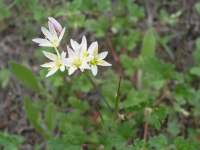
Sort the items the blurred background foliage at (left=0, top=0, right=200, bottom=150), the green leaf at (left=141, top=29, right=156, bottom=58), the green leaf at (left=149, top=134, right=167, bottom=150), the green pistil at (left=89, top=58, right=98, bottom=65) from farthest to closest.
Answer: the green leaf at (left=141, top=29, right=156, bottom=58), the blurred background foliage at (left=0, top=0, right=200, bottom=150), the green leaf at (left=149, top=134, right=167, bottom=150), the green pistil at (left=89, top=58, right=98, bottom=65)

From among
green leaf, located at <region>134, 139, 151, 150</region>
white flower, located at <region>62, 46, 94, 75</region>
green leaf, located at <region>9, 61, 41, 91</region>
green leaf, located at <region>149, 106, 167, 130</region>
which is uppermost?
white flower, located at <region>62, 46, 94, 75</region>

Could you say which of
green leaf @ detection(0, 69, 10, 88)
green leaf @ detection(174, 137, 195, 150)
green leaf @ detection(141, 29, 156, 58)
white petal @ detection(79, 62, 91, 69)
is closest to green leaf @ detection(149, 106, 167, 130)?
green leaf @ detection(174, 137, 195, 150)

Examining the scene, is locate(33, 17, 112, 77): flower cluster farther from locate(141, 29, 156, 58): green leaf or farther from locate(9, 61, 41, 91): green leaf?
locate(141, 29, 156, 58): green leaf

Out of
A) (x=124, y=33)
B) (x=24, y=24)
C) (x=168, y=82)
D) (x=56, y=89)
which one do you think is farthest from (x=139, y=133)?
(x=24, y=24)

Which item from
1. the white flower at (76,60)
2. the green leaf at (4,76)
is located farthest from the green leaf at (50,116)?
the white flower at (76,60)

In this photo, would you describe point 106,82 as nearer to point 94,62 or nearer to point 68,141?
point 68,141

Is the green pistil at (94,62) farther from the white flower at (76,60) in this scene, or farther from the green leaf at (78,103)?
the green leaf at (78,103)

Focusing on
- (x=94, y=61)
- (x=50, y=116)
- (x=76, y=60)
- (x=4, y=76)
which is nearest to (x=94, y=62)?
(x=94, y=61)

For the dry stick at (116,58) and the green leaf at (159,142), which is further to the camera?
the dry stick at (116,58)

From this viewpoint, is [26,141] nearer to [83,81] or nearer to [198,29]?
[83,81]
